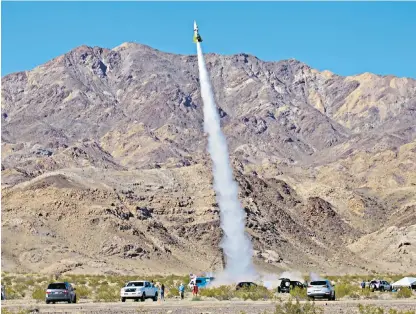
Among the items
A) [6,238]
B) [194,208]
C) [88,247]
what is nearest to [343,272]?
[194,208]

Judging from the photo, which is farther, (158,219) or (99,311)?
(158,219)

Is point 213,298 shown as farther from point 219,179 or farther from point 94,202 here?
point 94,202

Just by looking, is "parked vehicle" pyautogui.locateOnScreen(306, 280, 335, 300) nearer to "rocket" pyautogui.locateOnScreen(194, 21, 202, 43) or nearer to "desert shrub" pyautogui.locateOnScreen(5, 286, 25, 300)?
"desert shrub" pyautogui.locateOnScreen(5, 286, 25, 300)

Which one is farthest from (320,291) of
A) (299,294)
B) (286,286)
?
(286,286)

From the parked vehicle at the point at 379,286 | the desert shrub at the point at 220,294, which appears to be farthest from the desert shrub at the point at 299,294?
the parked vehicle at the point at 379,286

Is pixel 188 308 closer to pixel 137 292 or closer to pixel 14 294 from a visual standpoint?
pixel 137 292

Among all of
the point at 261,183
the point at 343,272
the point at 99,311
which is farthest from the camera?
A: the point at 261,183

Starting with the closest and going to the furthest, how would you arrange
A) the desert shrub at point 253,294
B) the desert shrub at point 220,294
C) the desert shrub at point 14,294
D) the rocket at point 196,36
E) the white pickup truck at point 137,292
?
1. the white pickup truck at point 137,292
2. the desert shrub at point 253,294
3. the desert shrub at point 220,294
4. the desert shrub at point 14,294
5. the rocket at point 196,36

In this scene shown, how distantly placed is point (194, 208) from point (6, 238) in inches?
1077

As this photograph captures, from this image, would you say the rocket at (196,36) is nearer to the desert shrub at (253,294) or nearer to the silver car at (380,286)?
the desert shrub at (253,294)

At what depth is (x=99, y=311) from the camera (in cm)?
4119

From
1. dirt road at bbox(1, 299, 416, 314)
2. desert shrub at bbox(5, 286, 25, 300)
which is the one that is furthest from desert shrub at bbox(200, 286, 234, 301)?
desert shrub at bbox(5, 286, 25, 300)

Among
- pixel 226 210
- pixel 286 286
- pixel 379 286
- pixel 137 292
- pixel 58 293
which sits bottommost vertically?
pixel 58 293

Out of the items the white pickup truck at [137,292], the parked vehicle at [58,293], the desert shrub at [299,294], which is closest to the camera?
the parked vehicle at [58,293]
